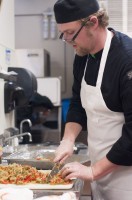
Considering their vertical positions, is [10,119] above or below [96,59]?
below

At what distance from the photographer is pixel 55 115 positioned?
165 inches

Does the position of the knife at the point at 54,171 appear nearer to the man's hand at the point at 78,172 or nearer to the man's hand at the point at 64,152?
the man's hand at the point at 64,152

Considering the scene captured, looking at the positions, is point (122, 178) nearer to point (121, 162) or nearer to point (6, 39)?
point (121, 162)

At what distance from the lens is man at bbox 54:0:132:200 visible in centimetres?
149

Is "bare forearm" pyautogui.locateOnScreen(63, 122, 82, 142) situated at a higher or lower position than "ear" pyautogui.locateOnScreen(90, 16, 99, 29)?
lower

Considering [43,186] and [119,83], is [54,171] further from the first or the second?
[119,83]

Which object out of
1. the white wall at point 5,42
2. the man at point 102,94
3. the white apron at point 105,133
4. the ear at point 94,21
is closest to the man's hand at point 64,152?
the man at point 102,94

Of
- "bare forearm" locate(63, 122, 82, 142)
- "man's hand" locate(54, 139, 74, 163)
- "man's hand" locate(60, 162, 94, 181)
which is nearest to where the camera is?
"man's hand" locate(60, 162, 94, 181)

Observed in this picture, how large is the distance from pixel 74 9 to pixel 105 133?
2.06 feet

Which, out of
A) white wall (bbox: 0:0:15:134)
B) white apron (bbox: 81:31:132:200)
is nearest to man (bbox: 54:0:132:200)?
white apron (bbox: 81:31:132:200)

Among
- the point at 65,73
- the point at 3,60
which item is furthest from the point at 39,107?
the point at 65,73

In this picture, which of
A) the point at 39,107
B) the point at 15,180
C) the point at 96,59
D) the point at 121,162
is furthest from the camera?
the point at 39,107

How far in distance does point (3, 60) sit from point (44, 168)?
1.33 meters

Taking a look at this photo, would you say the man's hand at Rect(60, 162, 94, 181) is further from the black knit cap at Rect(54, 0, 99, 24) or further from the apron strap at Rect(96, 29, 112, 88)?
the black knit cap at Rect(54, 0, 99, 24)
